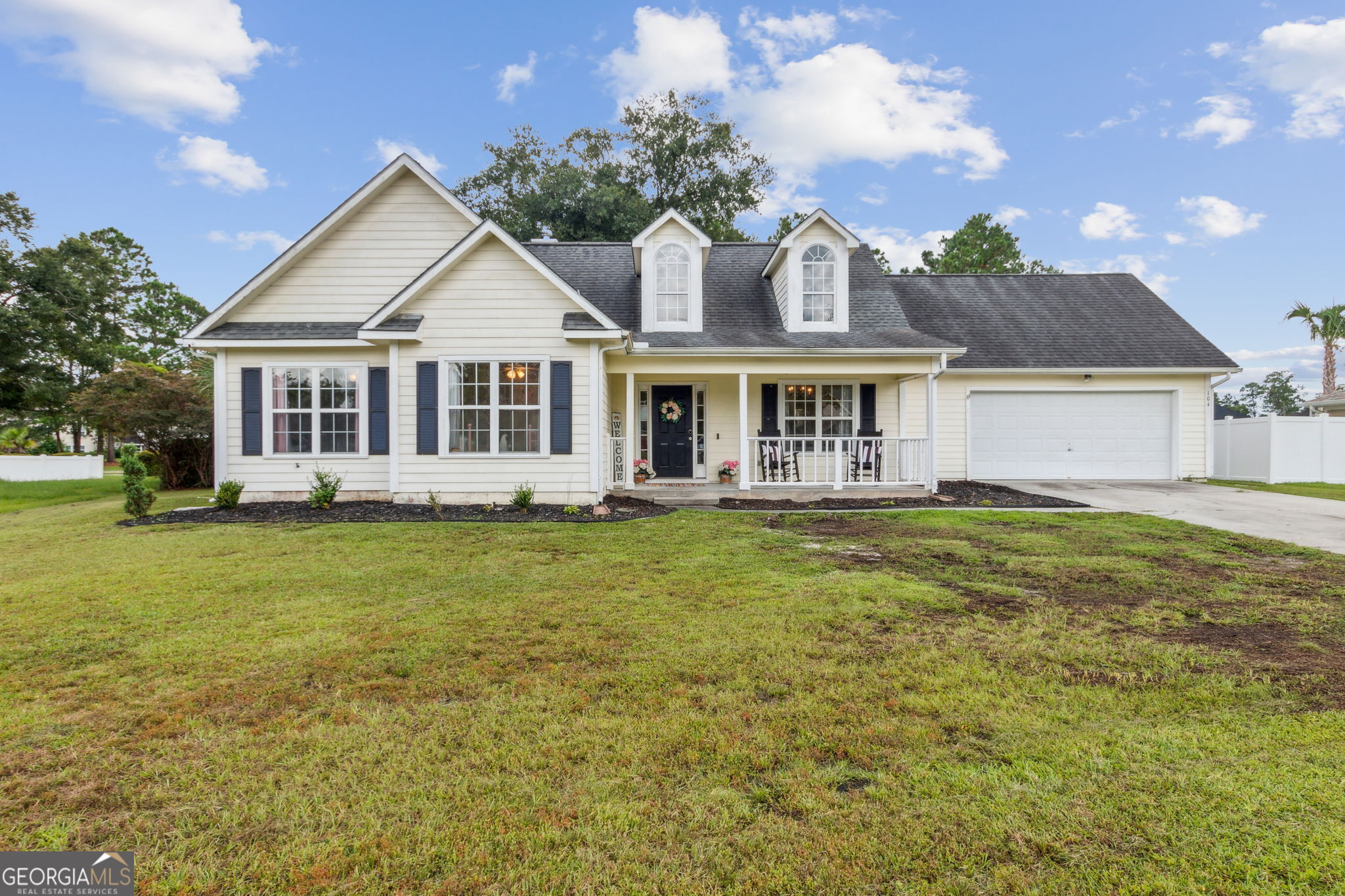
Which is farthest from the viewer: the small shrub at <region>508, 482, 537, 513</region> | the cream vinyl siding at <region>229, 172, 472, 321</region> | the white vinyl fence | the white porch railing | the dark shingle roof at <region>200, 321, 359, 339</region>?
the white vinyl fence

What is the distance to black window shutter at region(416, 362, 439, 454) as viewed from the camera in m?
9.93

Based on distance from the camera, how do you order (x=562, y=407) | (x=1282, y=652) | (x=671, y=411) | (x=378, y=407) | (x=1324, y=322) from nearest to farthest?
1. (x=1282, y=652)
2. (x=562, y=407)
3. (x=378, y=407)
4. (x=671, y=411)
5. (x=1324, y=322)

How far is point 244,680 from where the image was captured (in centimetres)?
315

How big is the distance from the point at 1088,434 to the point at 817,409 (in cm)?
676

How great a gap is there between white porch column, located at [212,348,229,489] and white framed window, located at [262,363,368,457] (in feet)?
2.35

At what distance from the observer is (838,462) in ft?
37.9

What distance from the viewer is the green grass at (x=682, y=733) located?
1797 mm

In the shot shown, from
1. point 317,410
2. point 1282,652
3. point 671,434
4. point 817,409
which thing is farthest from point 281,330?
point 1282,652

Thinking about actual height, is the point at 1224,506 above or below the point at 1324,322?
below

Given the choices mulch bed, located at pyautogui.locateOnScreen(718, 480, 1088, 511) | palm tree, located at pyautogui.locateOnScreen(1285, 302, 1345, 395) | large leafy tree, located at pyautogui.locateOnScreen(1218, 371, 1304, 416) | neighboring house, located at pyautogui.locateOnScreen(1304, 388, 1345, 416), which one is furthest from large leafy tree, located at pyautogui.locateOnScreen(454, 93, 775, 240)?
large leafy tree, located at pyautogui.locateOnScreen(1218, 371, 1304, 416)

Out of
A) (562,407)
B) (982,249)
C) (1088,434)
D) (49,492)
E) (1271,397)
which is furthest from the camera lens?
(1271,397)

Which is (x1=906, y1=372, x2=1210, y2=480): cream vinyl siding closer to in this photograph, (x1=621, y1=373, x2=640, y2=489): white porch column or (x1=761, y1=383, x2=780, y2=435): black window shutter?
(x1=761, y1=383, x2=780, y2=435): black window shutter

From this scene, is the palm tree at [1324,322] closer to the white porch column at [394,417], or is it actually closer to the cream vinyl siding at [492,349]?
the cream vinyl siding at [492,349]

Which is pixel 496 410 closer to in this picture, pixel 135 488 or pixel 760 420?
pixel 135 488
